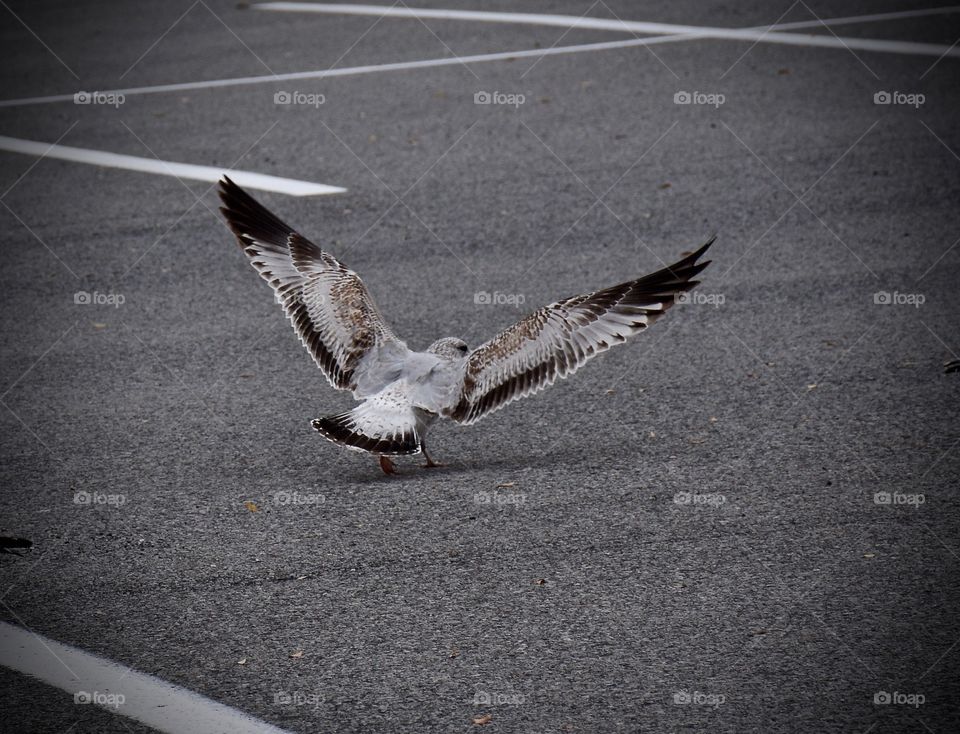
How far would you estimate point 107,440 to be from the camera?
655 cm

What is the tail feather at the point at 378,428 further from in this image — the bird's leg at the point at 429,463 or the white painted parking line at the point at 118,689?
the white painted parking line at the point at 118,689

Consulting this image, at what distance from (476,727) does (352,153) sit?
26.9ft

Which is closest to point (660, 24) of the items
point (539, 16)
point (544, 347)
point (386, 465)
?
point (539, 16)

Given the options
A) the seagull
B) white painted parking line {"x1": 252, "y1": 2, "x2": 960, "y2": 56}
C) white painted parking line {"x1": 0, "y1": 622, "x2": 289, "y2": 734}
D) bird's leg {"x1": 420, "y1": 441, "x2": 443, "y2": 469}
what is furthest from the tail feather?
white painted parking line {"x1": 252, "y1": 2, "x2": 960, "y2": 56}

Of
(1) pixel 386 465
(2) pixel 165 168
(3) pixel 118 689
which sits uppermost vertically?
(2) pixel 165 168

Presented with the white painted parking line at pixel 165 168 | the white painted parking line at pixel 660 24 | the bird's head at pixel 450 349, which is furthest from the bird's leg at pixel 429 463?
the white painted parking line at pixel 660 24

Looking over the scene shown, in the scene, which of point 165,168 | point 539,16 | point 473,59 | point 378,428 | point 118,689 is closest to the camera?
point 118,689

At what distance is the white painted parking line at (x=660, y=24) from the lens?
44.3 feet

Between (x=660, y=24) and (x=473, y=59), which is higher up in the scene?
(x=660, y=24)

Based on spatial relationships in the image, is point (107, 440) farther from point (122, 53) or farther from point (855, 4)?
point (855, 4)

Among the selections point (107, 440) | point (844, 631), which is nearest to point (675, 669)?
point (844, 631)

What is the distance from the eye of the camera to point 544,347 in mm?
6258

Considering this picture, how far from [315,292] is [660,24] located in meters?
9.80

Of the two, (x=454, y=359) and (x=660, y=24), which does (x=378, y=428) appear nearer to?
(x=454, y=359)
